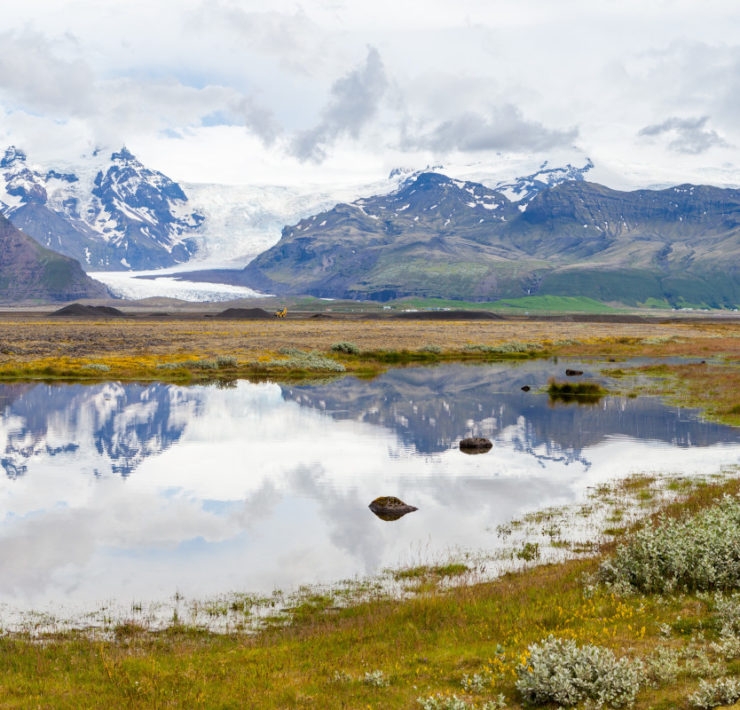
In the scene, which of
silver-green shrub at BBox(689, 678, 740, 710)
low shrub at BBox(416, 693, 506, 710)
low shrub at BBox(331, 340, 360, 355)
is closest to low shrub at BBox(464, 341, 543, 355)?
low shrub at BBox(331, 340, 360, 355)

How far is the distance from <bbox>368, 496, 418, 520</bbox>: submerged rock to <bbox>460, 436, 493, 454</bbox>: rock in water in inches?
470

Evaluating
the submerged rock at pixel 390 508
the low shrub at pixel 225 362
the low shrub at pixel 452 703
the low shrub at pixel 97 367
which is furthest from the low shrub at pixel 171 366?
the low shrub at pixel 452 703

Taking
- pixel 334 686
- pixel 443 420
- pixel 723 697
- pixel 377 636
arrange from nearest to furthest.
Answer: pixel 723 697, pixel 334 686, pixel 377 636, pixel 443 420

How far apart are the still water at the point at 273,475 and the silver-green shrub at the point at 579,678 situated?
9340 millimetres

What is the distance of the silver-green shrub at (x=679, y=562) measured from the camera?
53.1 feet

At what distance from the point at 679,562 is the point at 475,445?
Answer: 76.3 feet

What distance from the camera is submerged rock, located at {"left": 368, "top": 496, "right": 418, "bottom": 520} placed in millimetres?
26406

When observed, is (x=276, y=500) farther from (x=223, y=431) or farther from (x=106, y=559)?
(x=223, y=431)

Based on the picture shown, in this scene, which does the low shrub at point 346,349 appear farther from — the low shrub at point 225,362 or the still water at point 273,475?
the still water at point 273,475

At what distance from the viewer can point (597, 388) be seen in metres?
62.2

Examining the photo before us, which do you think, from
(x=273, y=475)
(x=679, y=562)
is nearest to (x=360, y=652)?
(x=679, y=562)

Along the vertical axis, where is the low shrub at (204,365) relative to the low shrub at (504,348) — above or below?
above

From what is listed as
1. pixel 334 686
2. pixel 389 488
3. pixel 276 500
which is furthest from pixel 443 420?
pixel 334 686

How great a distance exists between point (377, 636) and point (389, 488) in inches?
620
